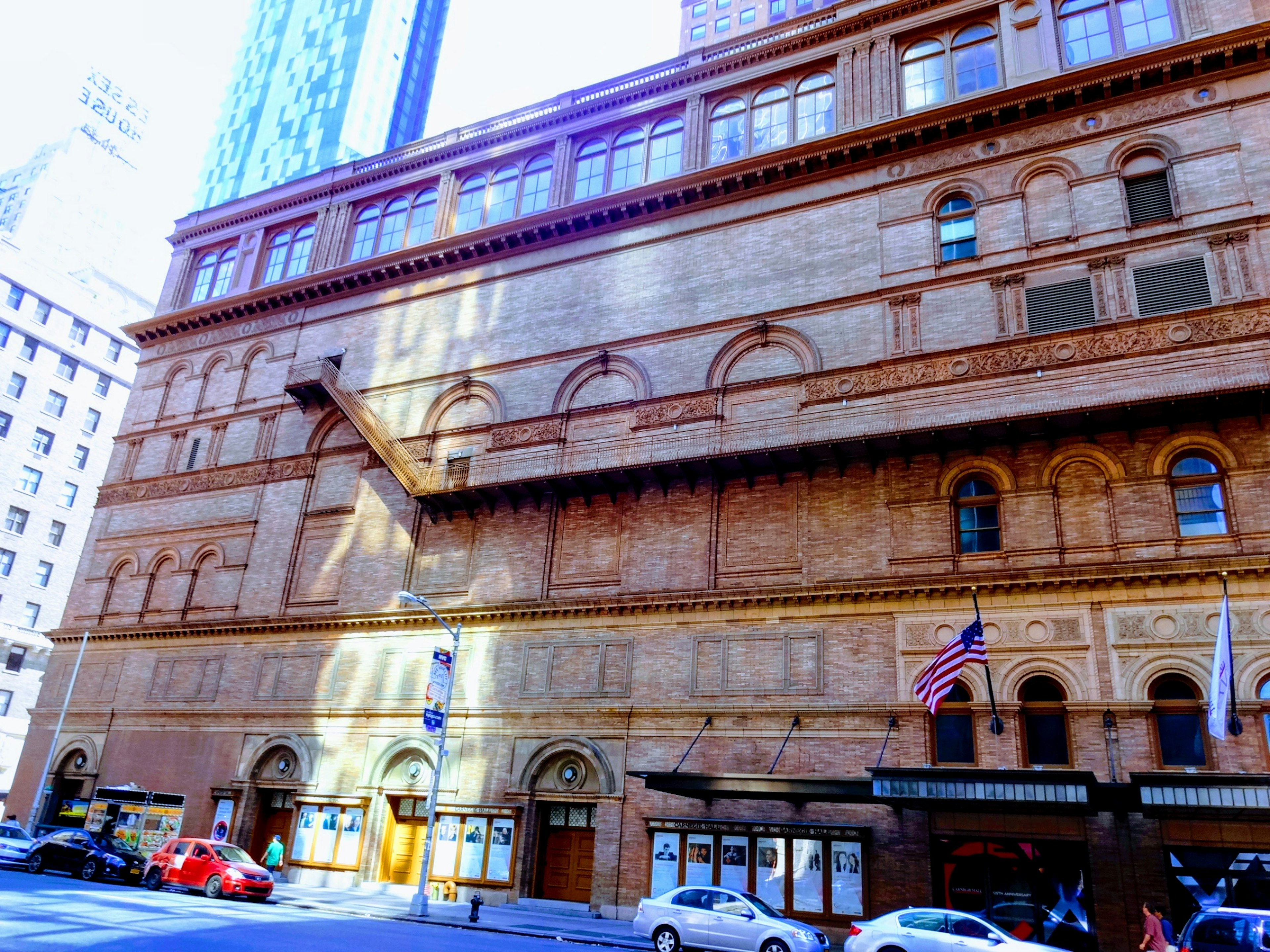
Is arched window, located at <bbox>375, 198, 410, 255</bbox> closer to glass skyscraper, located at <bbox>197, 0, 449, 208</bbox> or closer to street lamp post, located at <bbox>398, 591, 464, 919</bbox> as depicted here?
street lamp post, located at <bbox>398, 591, 464, 919</bbox>

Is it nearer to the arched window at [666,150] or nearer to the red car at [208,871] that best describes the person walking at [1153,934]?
the red car at [208,871]

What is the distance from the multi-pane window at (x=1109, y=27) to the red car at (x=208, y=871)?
31334mm

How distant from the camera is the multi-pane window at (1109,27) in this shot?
90.9 feet

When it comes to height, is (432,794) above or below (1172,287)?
below

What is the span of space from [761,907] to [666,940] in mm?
2001

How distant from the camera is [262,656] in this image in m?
33.3

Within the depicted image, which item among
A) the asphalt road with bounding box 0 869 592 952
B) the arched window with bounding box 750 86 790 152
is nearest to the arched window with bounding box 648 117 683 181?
the arched window with bounding box 750 86 790 152

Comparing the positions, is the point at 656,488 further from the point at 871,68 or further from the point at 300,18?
the point at 300,18

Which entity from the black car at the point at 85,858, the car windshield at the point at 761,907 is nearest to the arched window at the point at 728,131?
the car windshield at the point at 761,907

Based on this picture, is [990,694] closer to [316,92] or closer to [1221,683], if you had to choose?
[1221,683]

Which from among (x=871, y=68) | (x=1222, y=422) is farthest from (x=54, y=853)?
(x=871, y=68)

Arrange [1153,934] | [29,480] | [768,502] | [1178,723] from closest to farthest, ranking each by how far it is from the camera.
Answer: [1153,934], [1178,723], [768,502], [29,480]

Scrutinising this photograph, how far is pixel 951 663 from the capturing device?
1964 cm

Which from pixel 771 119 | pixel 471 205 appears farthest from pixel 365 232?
pixel 771 119
